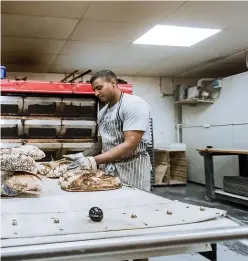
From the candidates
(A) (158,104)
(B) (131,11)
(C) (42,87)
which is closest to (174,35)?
(B) (131,11)

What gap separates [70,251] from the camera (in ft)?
2.75

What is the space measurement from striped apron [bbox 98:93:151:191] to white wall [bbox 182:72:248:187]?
355cm

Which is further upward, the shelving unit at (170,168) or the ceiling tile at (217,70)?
the ceiling tile at (217,70)

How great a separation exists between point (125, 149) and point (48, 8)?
2.11 m

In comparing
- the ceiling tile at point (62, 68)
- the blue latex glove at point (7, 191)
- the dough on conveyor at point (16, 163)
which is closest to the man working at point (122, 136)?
the dough on conveyor at point (16, 163)

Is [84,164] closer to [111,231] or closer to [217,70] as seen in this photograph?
[111,231]

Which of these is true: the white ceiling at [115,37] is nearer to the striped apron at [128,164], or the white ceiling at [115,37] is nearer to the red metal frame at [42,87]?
the red metal frame at [42,87]

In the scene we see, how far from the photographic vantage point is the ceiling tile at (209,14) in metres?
3.54

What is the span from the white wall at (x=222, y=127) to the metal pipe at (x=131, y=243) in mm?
4818

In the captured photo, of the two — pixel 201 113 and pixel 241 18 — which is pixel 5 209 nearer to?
pixel 241 18

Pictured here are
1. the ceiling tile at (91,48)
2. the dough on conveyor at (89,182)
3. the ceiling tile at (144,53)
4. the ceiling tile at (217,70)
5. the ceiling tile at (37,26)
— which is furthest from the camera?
the ceiling tile at (217,70)

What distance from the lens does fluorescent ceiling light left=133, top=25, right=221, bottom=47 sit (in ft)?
14.3

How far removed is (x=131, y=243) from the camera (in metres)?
0.89

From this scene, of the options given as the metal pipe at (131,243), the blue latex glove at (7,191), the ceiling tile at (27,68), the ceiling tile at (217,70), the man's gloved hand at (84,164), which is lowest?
the metal pipe at (131,243)
